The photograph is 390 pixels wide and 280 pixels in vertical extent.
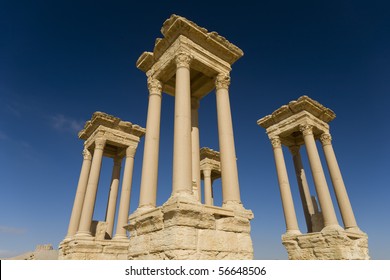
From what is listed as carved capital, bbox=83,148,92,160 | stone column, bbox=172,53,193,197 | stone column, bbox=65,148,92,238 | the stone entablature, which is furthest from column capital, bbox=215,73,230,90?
carved capital, bbox=83,148,92,160

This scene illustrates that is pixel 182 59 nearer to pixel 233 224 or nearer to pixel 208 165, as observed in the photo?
pixel 233 224

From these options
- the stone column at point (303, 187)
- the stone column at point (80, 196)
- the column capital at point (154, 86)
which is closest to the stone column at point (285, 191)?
the stone column at point (303, 187)

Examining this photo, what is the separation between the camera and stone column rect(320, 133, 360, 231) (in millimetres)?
23581

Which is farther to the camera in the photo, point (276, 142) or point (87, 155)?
point (87, 155)

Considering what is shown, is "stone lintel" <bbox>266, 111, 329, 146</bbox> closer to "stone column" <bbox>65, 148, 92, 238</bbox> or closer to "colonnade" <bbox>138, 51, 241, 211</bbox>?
"colonnade" <bbox>138, 51, 241, 211</bbox>

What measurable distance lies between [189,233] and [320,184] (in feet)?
60.1

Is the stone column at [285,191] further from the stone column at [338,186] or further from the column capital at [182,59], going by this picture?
the column capital at [182,59]

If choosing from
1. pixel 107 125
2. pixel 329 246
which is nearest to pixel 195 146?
pixel 329 246

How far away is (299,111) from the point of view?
27.2 meters

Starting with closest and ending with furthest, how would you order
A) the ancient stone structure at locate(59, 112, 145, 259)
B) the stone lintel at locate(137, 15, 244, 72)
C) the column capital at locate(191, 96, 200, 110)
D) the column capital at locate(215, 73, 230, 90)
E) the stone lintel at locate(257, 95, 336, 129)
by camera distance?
the stone lintel at locate(137, 15, 244, 72) → the column capital at locate(215, 73, 230, 90) → the column capital at locate(191, 96, 200, 110) → the ancient stone structure at locate(59, 112, 145, 259) → the stone lintel at locate(257, 95, 336, 129)

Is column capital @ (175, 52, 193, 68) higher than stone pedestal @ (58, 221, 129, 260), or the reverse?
column capital @ (175, 52, 193, 68)

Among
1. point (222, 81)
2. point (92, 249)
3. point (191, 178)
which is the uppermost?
point (222, 81)

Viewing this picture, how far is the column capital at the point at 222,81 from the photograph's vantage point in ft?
52.2
